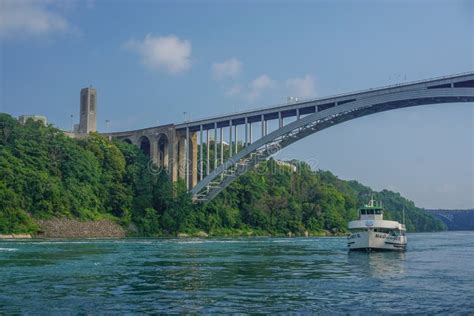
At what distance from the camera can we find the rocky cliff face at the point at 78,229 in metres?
56.0

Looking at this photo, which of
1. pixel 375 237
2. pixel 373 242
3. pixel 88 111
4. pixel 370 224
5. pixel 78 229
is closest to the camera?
pixel 373 242

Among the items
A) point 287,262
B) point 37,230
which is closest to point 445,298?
point 287,262

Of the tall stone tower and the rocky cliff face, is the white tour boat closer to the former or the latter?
the rocky cliff face

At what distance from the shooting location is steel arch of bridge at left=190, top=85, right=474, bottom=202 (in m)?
41.2

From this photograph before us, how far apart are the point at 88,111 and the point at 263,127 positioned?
111 feet

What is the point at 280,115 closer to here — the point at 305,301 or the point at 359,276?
the point at 359,276

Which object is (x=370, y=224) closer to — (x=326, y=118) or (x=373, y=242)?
(x=373, y=242)

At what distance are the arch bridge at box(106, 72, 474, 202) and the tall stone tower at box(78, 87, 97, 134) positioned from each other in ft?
12.5

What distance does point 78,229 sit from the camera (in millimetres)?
58375

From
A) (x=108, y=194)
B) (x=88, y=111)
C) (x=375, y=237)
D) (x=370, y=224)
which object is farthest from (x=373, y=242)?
(x=88, y=111)

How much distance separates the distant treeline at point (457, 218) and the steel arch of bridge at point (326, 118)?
145 meters

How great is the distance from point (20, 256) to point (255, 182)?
5701cm

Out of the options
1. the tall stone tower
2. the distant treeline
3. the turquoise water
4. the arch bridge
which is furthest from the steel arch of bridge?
the distant treeline

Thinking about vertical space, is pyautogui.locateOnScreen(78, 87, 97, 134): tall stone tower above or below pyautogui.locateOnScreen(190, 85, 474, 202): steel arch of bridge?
above
